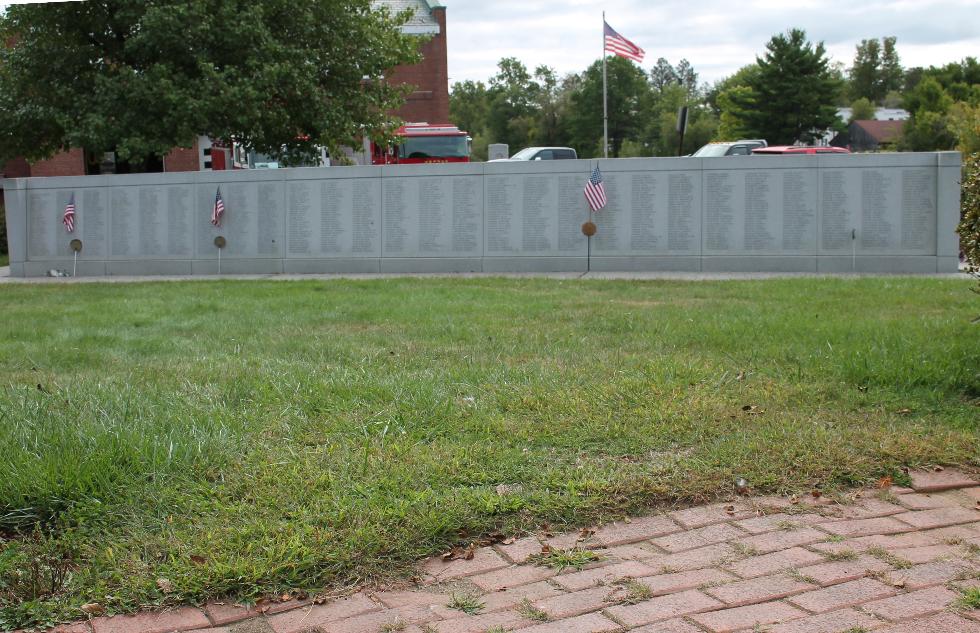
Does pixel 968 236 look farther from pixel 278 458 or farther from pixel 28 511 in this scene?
pixel 28 511

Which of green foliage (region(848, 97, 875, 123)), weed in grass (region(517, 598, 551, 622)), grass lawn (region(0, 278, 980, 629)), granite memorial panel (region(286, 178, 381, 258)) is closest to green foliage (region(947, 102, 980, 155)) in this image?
granite memorial panel (region(286, 178, 381, 258))

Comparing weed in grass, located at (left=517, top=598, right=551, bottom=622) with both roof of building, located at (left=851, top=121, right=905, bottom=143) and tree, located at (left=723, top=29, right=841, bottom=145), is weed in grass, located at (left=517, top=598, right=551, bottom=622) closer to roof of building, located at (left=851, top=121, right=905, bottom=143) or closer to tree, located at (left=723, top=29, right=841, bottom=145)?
tree, located at (left=723, top=29, right=841, bottom=145)

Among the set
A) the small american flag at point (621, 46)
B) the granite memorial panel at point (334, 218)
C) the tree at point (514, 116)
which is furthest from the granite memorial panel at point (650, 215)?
the tree at point (514, 116)

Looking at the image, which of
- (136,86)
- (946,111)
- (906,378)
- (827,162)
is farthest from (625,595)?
(946,111)

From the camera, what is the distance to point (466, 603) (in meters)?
3.40

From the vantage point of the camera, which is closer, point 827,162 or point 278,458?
point 278,458

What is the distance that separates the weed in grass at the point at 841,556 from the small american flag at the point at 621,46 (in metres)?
27.8

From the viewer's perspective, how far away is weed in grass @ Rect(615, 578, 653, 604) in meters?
3.41

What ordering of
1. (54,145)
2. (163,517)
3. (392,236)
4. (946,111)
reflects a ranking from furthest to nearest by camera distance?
(946,111) → (54,145) → (392,236) → (163,517)

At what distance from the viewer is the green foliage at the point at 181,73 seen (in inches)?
832

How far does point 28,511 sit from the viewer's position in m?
4.00

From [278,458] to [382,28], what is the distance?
73.7 ft

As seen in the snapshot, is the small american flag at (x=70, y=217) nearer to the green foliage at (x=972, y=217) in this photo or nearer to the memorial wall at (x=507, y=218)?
the memorial wall at (x=507, y=218)

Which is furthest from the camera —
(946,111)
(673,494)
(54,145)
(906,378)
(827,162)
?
(946,111)
